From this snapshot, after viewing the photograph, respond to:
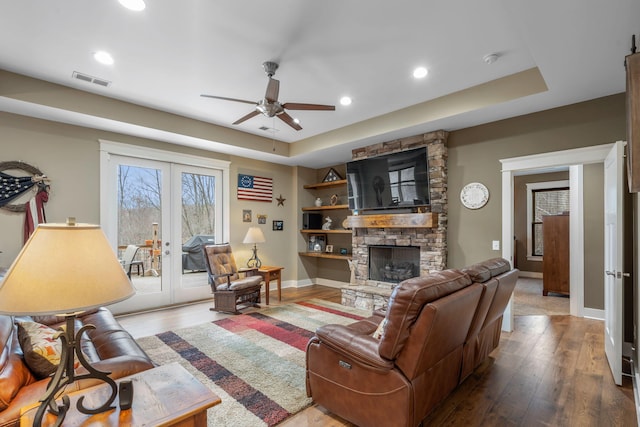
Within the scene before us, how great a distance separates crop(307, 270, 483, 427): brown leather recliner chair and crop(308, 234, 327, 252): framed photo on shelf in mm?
4707

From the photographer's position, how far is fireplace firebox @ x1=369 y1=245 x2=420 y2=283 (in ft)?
16.5

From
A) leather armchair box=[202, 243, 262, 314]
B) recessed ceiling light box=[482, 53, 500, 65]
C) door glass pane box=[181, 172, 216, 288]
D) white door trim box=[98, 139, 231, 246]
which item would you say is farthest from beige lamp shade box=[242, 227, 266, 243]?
recessed ceiling light box=[482, 53, 500, 65]

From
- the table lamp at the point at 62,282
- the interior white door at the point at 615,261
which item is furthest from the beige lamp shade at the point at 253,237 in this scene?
the interior white door at the point at 615,261

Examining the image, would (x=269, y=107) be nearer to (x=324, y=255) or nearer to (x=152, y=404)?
(x=152, y=404)

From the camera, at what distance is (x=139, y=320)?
4.39m

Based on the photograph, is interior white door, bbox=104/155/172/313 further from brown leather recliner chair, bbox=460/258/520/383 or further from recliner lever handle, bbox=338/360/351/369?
brown leather recliner chair, bbox=460/258/520/383

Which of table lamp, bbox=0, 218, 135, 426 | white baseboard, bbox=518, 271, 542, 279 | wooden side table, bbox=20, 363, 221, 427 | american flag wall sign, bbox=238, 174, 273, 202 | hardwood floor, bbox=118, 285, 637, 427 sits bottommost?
white baseboard, bbox=518, 271, 542, 279

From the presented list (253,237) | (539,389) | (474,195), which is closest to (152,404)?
(539,389)

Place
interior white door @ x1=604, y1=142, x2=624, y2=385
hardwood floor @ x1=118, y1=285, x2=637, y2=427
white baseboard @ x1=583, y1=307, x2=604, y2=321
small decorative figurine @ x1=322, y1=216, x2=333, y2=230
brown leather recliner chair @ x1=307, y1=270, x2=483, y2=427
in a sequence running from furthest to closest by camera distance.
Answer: small decorative figurine @ x1=322, y1=216, x2=333, y2=230 < white baseboard @ x1=583, y1=307, x2=604, y2=321 < interior white door @ x1=604, y1=142, x2=624, y2=385 < hardwood floor @ x1=118, y1=285, x2=637, y2=427 < brown leather recliner chair @ x1=307, y1=270, x2=483, y2=427

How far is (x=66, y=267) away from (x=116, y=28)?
2.51m

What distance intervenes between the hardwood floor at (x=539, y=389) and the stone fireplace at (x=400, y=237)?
60.3 inches

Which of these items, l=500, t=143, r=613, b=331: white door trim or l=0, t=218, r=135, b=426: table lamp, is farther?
l=500, t=143, r=613, b=331: white door trim

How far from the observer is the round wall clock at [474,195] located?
14.2 feet

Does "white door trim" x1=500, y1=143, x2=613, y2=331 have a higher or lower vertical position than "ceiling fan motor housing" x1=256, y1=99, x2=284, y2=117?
lower
